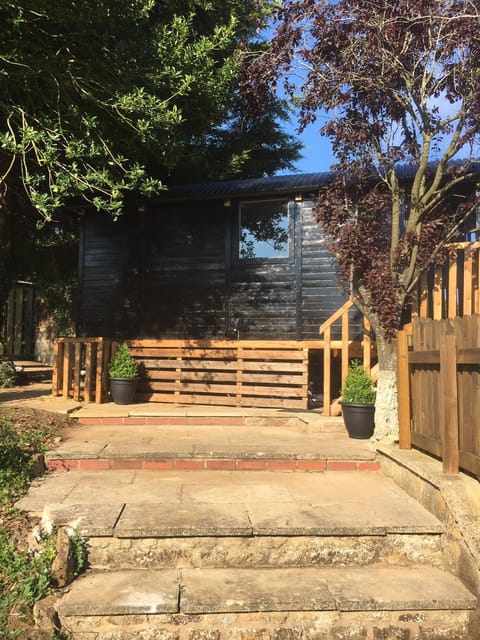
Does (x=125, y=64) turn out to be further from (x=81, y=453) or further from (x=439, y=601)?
(x=439, y=601)

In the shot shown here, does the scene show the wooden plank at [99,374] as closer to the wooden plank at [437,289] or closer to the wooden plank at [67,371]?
the wooden plank at [67,371]

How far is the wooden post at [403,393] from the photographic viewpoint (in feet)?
15.4

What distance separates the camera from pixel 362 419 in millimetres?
5723

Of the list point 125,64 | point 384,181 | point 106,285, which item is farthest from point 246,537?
point 106,285

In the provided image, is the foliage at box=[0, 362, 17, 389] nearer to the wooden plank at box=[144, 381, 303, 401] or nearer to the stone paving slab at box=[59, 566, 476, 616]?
the wooden plank at box=[144, 381, 303, 401]

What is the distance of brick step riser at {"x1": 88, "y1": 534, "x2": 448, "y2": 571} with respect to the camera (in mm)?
3180

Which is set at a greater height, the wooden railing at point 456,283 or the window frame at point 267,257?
the window frame at point 267,257

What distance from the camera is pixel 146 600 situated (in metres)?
2.73

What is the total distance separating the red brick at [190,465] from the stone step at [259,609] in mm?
1821

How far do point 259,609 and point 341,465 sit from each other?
7.76 feet

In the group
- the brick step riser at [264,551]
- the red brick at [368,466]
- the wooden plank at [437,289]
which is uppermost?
the wooden plank at [437,289]

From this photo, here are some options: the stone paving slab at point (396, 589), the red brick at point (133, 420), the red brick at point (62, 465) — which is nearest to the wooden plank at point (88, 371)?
the red brick at point (133, 420)

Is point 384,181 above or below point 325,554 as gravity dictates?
above

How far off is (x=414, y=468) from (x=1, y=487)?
10.9 feet
